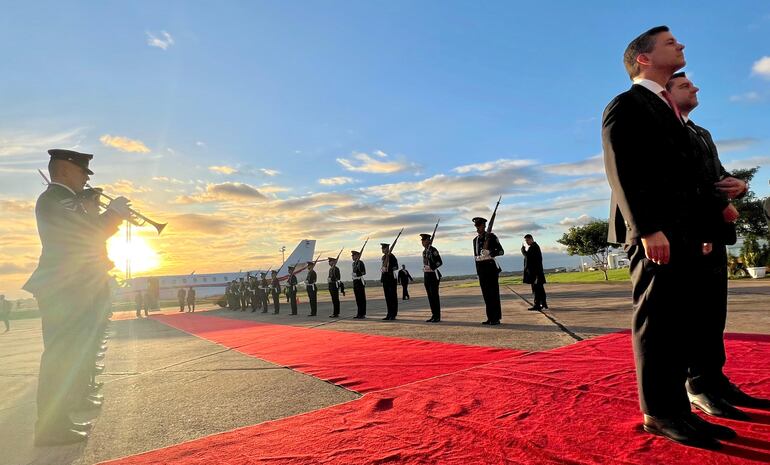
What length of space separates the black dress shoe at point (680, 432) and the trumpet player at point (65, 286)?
325 cm

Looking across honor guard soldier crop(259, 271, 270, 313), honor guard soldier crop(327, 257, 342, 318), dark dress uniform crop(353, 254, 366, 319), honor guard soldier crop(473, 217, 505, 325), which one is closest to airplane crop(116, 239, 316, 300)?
honor guard soldier crop(259, 271, 270, 313)

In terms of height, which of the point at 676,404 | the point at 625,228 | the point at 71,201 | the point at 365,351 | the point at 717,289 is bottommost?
the point at 365,351

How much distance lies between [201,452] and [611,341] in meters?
4.06

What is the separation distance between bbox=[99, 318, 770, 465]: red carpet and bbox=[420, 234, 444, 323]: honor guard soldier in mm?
5952

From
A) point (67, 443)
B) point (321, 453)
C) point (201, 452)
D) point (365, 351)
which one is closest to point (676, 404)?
point (321, 453)

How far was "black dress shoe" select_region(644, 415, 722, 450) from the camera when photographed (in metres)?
1.83

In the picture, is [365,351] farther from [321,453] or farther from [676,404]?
[676,404]

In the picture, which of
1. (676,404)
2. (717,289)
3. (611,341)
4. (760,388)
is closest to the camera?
(676,404)

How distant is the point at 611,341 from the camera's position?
14.7ft

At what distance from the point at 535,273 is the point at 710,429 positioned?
8.28 m

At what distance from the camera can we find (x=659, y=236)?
1909 millimetres

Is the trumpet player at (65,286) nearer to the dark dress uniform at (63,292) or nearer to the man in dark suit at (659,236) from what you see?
the dark dress uniform at (63,292)

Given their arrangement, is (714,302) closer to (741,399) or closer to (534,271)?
(741,399)

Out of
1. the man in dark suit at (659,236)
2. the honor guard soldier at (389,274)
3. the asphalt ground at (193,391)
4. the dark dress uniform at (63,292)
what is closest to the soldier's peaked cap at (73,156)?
the dark dress uniform at (63,292)
